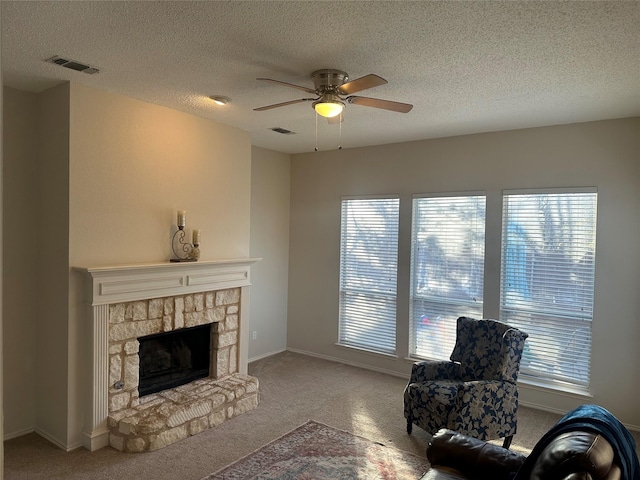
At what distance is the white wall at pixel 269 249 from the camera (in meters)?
5.99

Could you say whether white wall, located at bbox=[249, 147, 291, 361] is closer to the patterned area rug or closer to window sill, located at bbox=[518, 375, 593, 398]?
the patterned area rug

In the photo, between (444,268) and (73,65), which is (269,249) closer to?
(444,268)

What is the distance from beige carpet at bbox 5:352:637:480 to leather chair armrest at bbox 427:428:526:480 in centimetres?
112

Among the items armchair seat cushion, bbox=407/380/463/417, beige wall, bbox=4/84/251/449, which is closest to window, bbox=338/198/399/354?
armchair seat cushion, bbox=407/380/463/417

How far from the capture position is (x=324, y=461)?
3.43 meters

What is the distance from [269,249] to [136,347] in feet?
8.57

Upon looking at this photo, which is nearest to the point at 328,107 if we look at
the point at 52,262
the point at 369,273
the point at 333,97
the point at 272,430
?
the point at 333,97

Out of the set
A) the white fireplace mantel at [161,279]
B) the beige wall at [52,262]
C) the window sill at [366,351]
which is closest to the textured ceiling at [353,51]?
the beige wall at [52,262]

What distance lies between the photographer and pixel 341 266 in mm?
6070

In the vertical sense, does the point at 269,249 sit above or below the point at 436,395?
above

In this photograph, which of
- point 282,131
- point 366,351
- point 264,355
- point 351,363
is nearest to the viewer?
point 282,131

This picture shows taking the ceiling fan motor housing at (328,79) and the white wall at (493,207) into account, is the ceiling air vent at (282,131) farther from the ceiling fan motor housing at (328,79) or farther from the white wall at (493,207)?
the ceiling fan motor housing at (328,79)

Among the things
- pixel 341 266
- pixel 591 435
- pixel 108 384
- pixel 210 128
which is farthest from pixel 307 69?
pixel 341 266

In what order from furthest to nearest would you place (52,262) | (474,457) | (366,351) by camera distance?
1. (366,351)
2. (52,262)
3. (474,457)
